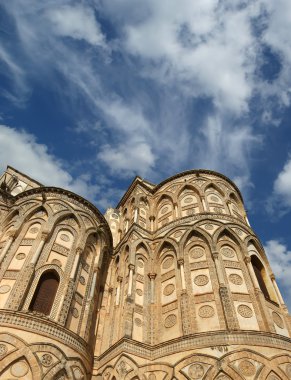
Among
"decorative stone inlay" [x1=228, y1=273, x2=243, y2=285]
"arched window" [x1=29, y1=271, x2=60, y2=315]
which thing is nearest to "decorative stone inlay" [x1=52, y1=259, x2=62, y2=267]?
"arched window" [x1=29, y1=271, x2=60, y2=315]

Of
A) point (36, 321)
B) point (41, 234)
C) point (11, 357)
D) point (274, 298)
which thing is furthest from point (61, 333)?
point (274, 298)

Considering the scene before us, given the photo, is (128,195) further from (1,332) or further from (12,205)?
(1,332)

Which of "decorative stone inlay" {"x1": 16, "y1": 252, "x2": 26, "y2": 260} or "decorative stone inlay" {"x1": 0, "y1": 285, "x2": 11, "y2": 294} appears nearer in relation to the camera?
"decorative stone inlay" {"x1": 0, "y1": 285, "x2": 11, "y2": 294}

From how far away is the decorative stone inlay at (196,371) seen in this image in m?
11.2

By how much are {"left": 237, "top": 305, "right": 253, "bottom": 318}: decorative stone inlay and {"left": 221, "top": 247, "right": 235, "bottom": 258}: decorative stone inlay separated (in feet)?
9.11

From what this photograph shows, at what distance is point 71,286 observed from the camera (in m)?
14.3

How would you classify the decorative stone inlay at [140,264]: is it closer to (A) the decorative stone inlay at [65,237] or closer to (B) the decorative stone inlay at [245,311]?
(A) the decorative stone inlay at [65,237]

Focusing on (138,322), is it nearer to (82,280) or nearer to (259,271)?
→ (82,280)

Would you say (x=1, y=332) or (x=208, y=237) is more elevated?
(x=208, y=237)

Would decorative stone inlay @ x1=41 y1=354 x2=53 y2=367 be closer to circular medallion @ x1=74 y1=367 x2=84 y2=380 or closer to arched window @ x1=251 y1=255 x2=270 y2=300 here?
circular medallion @ x1=74 y1=367 x2=84 y2=380

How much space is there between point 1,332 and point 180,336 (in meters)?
6.21

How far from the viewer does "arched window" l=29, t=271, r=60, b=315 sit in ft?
43.4

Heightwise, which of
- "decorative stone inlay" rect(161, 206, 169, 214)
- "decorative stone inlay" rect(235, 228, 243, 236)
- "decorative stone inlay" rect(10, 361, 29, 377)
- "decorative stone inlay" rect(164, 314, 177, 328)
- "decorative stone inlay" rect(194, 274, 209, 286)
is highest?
"decorative stone inlay" rect(161, 206, 169, 214)

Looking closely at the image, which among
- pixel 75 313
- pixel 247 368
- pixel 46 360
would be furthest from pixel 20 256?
pixel 247 368
